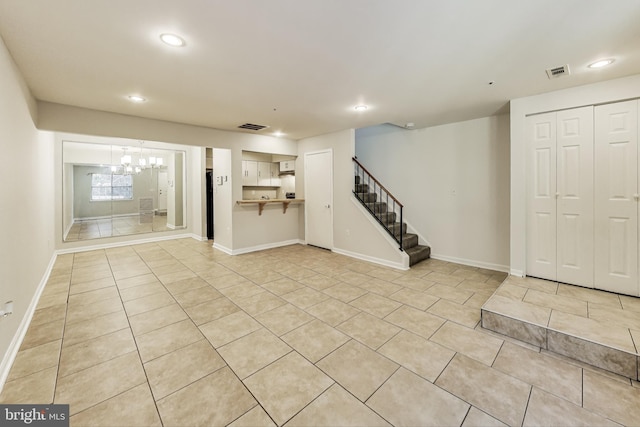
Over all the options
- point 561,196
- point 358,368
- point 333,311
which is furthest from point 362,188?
point 358,368

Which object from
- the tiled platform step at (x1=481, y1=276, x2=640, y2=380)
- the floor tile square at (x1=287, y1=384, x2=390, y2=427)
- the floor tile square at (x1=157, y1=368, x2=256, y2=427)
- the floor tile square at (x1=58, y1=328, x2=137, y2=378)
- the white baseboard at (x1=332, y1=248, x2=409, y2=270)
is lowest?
the floor tile square at (x1=287, y1=384, x2=390, y2=427)

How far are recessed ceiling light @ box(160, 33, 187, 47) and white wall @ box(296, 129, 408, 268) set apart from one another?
3.66 meters

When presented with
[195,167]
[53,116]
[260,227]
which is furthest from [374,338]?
[195,167]

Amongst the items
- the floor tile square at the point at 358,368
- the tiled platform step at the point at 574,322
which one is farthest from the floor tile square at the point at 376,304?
the tiled platform step at the point at 574,322

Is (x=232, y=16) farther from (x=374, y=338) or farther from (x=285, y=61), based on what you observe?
(x=374, y=338)

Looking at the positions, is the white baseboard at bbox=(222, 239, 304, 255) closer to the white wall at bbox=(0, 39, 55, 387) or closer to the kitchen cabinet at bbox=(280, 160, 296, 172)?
the kitchen cabinet at bbox=(280, 160, 296, 172)

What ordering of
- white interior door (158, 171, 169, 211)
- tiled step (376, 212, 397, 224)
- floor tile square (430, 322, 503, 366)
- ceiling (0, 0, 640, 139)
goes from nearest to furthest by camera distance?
1. ceiling (0, 0, 640, 139)
2. floor tile square (430, 322, 503, 366)
3. tiled step (376, 212, 397, 224)
4. white interior door (158, 171, 169, 211)

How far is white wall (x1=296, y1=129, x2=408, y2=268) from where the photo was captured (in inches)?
193

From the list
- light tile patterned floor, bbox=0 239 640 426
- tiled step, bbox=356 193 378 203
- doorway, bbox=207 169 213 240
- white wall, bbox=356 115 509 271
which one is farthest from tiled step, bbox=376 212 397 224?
doorway, bbox=207 169 213 240

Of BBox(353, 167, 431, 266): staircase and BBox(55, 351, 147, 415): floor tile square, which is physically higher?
BBox(353, 167, 431, 266): staircase

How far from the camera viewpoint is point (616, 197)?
3068 mm

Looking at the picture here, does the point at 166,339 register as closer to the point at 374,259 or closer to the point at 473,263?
the point at 374,259

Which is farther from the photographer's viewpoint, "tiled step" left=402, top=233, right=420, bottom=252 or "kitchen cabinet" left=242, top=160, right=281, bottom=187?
"kitchen cabinet" left=242, top=160, right=281, bottom=187

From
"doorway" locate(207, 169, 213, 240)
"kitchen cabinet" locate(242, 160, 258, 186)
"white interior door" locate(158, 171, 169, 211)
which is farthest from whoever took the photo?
"white interior door" locate(158, 171, 169, 211)
